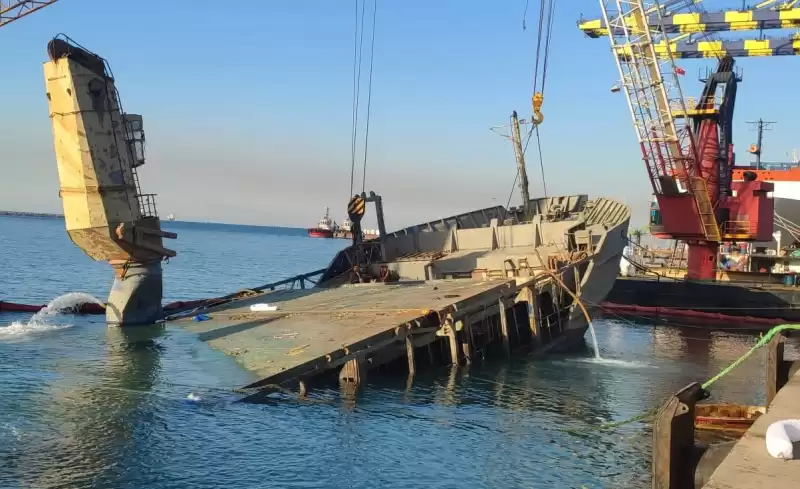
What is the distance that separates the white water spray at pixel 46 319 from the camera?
2717cm

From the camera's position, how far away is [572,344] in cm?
2833

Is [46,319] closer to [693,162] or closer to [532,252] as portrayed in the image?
[532,252]

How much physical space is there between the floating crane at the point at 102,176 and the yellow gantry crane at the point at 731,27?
36588 mm

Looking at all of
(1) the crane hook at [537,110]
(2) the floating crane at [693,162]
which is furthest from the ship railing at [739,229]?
(1) the crane hook at [537,110]

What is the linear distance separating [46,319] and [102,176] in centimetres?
842

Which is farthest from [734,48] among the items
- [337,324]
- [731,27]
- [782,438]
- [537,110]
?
[782,438]

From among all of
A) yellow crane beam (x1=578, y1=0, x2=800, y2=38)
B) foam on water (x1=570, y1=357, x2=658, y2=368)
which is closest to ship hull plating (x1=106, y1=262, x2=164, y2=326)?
foam on water (x1=570, y1=357, x2=658, y2=368)

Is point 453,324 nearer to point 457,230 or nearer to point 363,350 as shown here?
point 363,350

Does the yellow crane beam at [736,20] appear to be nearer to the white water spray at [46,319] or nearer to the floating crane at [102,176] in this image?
the floating crane at [102,176]

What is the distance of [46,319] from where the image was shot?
30.8 m

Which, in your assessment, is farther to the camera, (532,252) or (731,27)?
(731,27)

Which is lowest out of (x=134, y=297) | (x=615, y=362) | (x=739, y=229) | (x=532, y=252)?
(x=615, y=362)

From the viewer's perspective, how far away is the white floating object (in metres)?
5.99

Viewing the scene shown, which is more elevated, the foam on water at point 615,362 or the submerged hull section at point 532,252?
the submerged hull section at point 532,252
